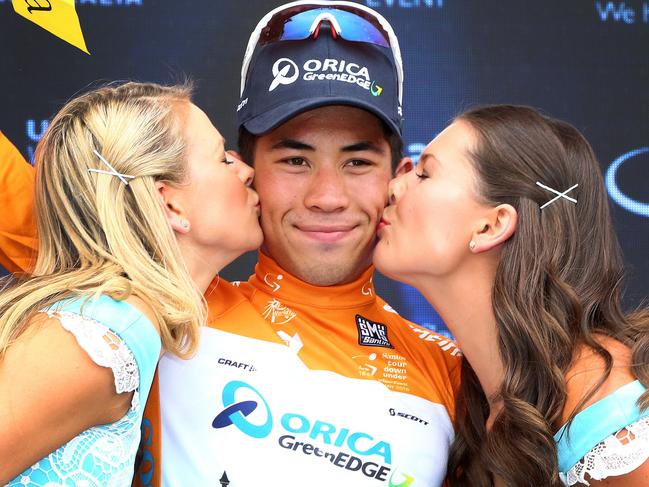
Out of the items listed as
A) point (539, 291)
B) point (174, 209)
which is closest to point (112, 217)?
point (174, 209)

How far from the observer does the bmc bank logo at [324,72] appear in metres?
2.60

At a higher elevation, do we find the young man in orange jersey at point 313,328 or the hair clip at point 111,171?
the hair clip at point 111,171

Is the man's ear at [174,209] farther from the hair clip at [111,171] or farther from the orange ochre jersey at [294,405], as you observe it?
the orange ochre jersey at [294,405]

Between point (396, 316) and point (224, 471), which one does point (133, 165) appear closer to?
point (224, 471)

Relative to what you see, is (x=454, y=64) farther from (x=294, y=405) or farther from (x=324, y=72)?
(x=294, y=405)

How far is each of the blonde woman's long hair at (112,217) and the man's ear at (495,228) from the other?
0.67 meters

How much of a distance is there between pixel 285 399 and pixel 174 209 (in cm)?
51

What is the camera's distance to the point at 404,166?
2787 millimetres

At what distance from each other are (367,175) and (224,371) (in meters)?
0.67

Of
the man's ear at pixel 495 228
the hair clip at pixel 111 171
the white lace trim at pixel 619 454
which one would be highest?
the hair clip at pixel 111 171

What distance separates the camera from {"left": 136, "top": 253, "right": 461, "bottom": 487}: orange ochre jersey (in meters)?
2.24

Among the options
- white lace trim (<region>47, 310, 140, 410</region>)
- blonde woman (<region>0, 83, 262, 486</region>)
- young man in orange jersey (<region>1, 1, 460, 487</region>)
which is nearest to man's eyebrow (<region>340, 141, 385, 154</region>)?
young man in orange jersey (<region>1, 1, 460, 487</region>)

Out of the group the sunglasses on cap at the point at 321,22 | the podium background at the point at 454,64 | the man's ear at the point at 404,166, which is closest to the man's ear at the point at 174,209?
the sunglasses on cap at the point at 321,22

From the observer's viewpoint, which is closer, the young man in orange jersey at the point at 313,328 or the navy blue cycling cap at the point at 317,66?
the young man in orange jersey at the point at 313,328
